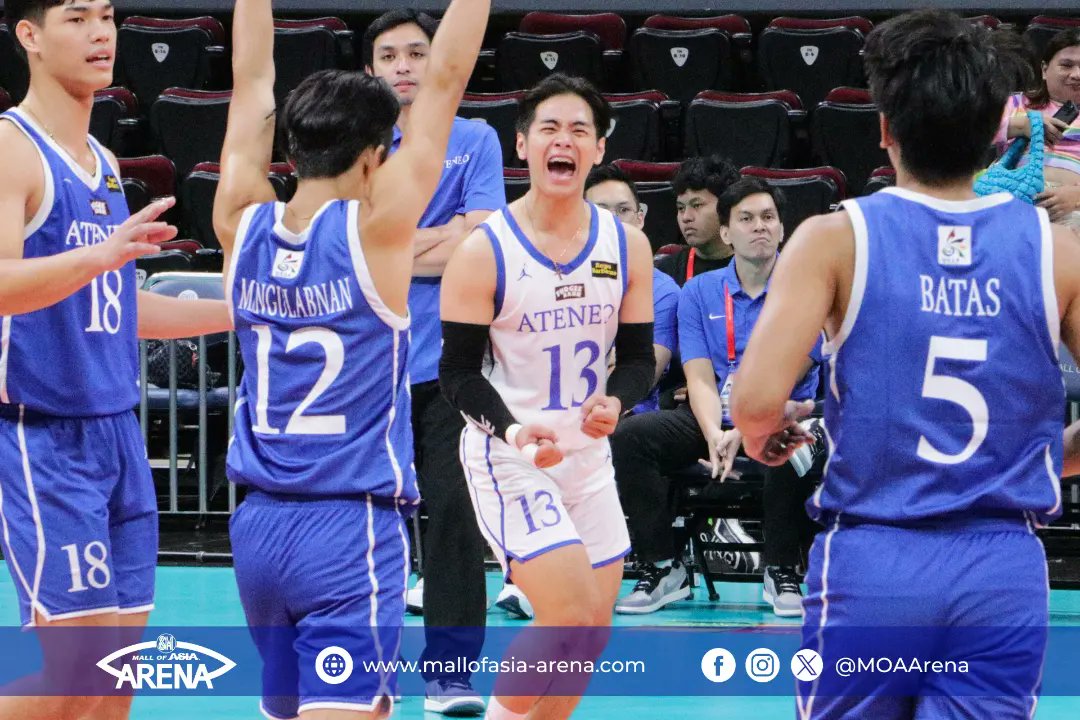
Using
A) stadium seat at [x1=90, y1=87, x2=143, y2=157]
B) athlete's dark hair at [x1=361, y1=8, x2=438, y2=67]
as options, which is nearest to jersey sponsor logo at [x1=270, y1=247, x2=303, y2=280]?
athlete's dark hair at [x1=361, y1=8, x2=438, y2=67]

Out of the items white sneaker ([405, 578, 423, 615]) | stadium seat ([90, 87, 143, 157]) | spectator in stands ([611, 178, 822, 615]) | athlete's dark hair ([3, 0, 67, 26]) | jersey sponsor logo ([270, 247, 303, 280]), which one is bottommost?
white sneaker ([405, 578, 423, 615])

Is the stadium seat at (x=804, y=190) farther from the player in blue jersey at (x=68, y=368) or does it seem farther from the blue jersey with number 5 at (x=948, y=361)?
the blue jersey with number 5 at (x=948, y=361)

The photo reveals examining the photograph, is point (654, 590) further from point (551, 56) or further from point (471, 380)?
point (551, 56)

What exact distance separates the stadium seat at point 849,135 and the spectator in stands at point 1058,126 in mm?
3157

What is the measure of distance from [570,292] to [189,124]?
700 cm

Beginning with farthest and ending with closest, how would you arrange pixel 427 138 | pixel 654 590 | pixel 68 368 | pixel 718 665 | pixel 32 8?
pixel 654 590 → pixel 718 665 → pixel 32 8 → pixel 68 368 → pixel 427 138

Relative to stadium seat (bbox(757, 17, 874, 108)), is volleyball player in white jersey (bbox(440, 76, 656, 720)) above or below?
below

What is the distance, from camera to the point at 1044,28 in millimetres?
10312

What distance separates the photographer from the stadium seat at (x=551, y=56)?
35.0ft

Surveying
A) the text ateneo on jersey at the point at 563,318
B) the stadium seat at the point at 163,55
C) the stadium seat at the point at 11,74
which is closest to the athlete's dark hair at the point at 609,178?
the text ateneo on jersey at the point at 563,318

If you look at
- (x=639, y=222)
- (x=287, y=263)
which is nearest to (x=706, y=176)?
(x=639, y=222)

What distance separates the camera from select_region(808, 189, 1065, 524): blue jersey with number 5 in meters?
2.26

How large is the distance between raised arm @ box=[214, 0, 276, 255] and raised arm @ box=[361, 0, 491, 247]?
0.30 metres

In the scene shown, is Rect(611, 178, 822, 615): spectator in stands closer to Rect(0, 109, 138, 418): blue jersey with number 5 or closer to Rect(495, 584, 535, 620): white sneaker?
Rect(495, 584, 535, 620): white sneaker
